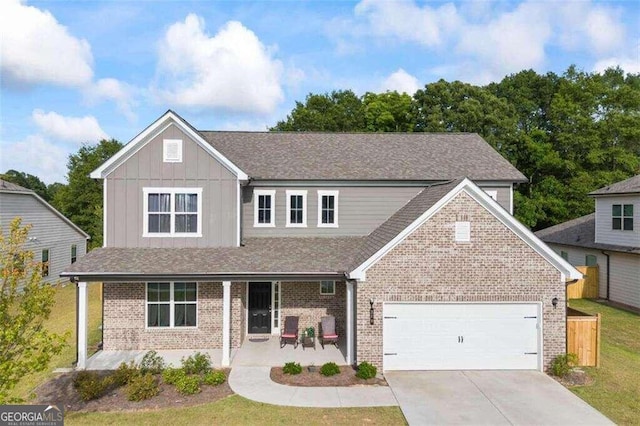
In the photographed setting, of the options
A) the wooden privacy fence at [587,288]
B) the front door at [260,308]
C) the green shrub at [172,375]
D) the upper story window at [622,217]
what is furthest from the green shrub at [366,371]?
the upper story window at [622,217]

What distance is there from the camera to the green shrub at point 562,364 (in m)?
12.8

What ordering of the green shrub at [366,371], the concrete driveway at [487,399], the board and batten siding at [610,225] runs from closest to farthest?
the concrete driveway at [487,399] < the green shrub at [366,371] < the board and batten siding at [610,225]

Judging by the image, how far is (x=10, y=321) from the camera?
8.32 m

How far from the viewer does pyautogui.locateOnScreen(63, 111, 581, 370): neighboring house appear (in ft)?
43.5

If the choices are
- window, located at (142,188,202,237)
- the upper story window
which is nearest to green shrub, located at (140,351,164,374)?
window, located at (142,188,202,237)

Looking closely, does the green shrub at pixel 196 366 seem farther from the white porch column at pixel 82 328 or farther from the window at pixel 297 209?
the window at pixel 297 209

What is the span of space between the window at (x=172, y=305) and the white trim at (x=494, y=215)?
6342mm

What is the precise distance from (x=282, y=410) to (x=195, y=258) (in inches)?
259

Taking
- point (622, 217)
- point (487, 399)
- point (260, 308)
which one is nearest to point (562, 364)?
point (487, 399)

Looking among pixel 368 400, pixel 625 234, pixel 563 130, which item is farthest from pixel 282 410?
pixel 563 130

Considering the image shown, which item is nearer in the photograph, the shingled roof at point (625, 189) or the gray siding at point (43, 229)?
the shingled roof at point (625, 189)

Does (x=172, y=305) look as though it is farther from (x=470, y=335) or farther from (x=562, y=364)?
(x=562, y=364)

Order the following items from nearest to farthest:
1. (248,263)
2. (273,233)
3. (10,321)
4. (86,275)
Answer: (10,321) < (86,275) < (248,263) < (273,233)

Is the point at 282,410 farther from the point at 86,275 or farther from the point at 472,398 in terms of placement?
the point at 86,275
